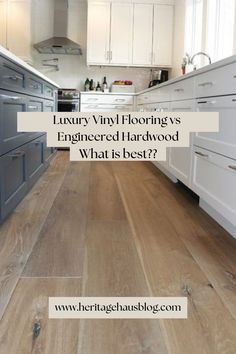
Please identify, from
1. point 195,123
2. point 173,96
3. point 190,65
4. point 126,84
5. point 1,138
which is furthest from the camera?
point 126,84

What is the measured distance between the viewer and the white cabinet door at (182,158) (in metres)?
2.46

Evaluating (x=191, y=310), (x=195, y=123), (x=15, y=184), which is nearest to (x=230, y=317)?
(x=191, y=310)

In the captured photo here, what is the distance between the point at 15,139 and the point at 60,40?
377 cm

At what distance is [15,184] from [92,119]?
161 centimetres

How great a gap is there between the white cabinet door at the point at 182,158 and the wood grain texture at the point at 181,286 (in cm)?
38

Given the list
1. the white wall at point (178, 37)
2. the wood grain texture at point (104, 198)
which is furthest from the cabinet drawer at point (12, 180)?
the white wall at point (178, 37)

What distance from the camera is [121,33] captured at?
18.5 feet

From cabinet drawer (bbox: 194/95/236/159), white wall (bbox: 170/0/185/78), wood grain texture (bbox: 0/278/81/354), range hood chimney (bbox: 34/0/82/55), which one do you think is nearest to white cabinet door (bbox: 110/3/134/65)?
range hood chimney (bbox: 34/0/82/55)

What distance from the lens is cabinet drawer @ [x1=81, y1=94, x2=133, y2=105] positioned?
216 inches

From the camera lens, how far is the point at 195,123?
2.18ft

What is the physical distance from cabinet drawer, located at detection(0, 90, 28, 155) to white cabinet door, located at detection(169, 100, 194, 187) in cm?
109

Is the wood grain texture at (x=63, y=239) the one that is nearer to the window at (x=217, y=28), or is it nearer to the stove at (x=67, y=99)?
the window at (x=217, y=28)

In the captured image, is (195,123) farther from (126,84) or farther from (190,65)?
(126,84)

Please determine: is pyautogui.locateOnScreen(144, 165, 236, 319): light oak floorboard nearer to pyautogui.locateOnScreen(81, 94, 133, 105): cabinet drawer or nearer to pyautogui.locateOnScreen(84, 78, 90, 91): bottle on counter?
pyautogui.locateOnScreen(81, 94, 133, 105): cabinet drawer
